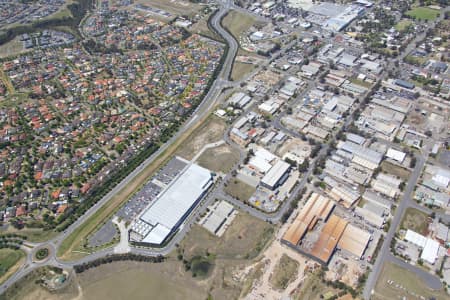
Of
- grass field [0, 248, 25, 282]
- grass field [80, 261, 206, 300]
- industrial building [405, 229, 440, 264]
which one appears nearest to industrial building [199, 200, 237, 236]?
grass field [80, 261, 206, 300]

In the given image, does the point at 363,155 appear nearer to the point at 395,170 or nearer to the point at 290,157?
the point at 395,170

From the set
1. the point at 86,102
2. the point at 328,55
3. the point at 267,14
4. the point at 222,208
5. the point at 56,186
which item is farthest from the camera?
the point at 267,14

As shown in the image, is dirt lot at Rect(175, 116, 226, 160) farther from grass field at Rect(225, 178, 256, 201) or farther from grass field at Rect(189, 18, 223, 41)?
grass field at Rect(189, 18, 223, 41)

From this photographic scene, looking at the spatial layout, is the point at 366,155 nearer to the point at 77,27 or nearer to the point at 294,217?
the point at 294,217

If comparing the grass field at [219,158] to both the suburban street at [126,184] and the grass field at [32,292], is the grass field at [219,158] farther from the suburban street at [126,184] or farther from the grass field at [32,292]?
the grass field at [32,292]

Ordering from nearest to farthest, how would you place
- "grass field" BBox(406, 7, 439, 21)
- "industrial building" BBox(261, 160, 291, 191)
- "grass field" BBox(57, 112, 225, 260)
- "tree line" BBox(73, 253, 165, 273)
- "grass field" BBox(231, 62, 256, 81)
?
"tree line" BBox(73, 253, 165, 273) < "grass field" BBox(57, 112, 225, 260) < "industrial building" BBox(261, 160, 291, 191) < "grass field" BBox(231, 62, 256, 81) < "grass field" BBox(406, 7, 439, 21)

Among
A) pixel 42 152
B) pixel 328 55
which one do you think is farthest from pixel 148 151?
pixel 328 55

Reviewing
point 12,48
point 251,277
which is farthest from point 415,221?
point 12,48
